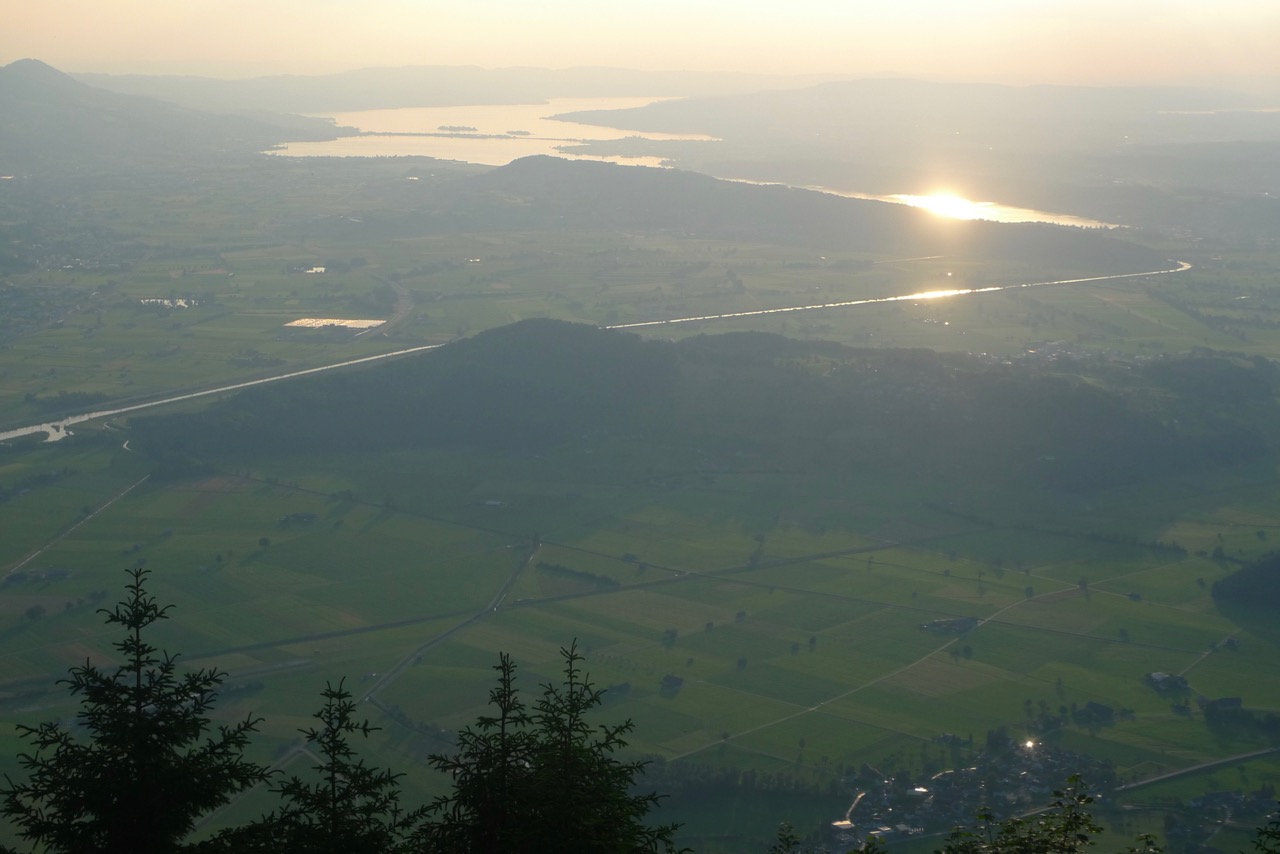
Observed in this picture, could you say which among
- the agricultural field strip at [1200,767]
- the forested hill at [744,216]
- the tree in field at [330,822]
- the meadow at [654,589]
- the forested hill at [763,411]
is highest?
the tree in field at [330,822]

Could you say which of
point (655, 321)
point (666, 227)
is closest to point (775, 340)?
point (655, 321)

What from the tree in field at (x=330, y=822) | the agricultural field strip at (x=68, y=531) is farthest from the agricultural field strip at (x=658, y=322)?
the tree in field at (x=330, y=822)

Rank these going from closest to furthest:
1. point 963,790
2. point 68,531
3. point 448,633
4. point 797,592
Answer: point 963,790 → point 448,633 → point 797,592 → point 68,531

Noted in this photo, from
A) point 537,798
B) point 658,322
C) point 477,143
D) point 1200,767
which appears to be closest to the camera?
point 537,798

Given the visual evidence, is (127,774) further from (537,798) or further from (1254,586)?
(1254,586)

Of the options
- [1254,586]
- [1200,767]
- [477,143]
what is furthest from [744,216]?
[1200,767]

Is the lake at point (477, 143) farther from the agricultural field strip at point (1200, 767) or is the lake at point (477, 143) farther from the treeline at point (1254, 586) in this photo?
the agricultural field strip at point (1200, 767)

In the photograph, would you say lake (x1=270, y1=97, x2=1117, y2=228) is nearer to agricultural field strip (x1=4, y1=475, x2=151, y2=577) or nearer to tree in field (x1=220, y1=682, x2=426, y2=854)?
agricultural field strip (x1=4, y1=475, x2=151, y2=577)
